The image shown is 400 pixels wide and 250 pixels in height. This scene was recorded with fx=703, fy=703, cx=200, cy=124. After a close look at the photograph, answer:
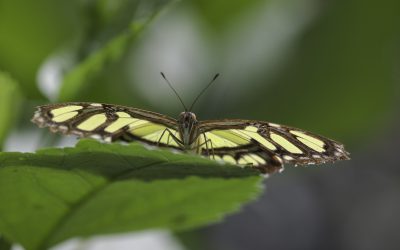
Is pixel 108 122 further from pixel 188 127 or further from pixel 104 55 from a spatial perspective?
pixel 104 55

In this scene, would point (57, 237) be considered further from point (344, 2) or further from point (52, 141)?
point (344, 2)

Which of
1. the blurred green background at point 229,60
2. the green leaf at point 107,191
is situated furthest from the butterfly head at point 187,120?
the green leaf at point 107,191

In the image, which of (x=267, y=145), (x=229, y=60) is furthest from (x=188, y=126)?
(x=229, y=60)

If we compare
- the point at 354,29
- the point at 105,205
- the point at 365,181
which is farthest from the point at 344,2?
the point at 365,181

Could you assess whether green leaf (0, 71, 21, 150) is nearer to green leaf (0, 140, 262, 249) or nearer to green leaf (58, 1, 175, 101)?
green leaf (58, 1, 175, 101)

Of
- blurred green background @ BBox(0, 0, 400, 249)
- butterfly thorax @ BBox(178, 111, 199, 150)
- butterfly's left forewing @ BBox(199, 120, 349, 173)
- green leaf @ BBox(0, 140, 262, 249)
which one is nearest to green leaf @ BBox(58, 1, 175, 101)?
blurred green background @ BBox(0, 0, 400, 249)

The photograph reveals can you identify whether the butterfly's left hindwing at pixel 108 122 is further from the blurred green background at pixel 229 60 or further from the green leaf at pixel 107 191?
the green leaf at pixel 107 191
